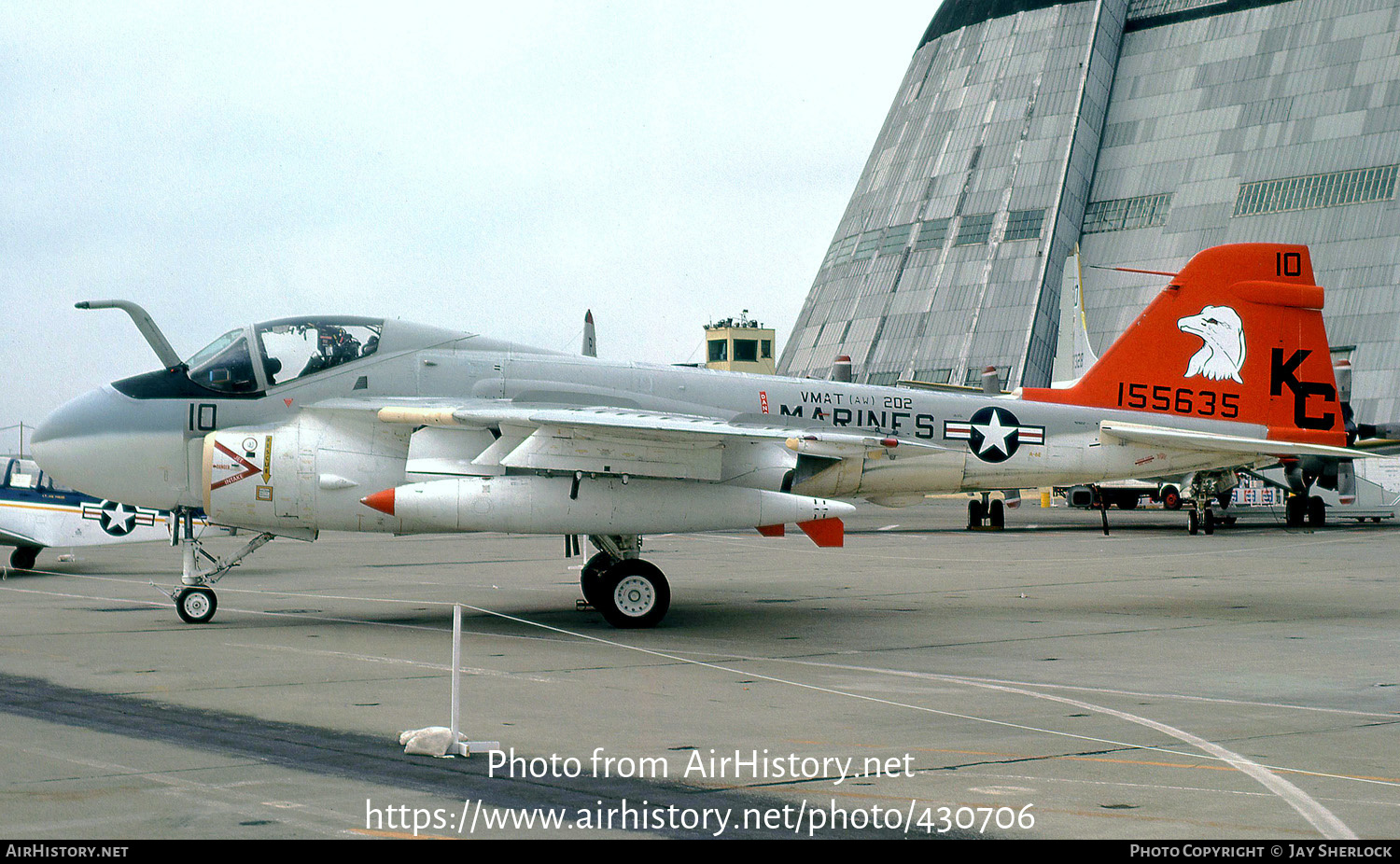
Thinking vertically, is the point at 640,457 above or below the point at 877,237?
below

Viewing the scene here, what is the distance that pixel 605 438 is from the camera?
13172 millimetres

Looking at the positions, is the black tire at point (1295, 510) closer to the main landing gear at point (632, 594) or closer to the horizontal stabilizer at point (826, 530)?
the horizontal stabilizer at point (826, 530)

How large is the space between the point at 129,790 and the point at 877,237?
71.8 m

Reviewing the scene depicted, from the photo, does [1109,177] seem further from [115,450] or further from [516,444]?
[115,450]

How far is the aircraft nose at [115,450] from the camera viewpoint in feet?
44.1

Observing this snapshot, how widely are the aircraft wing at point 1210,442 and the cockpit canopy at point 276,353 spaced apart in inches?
381

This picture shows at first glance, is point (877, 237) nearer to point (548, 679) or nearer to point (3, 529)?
point (3, 529)

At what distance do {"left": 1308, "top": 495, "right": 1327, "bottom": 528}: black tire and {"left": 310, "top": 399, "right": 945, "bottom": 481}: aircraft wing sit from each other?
29.1 m

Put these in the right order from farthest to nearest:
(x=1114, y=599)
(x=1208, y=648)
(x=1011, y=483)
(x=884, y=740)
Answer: (x=1114, y=599)
(x=1011, y=483)
(x=1208, y=648)
(x=884, y=740)

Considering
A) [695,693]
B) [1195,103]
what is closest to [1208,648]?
[695,693]

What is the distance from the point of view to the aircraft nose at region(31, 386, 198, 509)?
1345cm

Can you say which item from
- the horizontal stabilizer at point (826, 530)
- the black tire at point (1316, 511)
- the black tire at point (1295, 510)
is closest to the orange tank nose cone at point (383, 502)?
the horizontal stabilizer at point (826, 530)

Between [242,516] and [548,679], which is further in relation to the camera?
[242,516]
